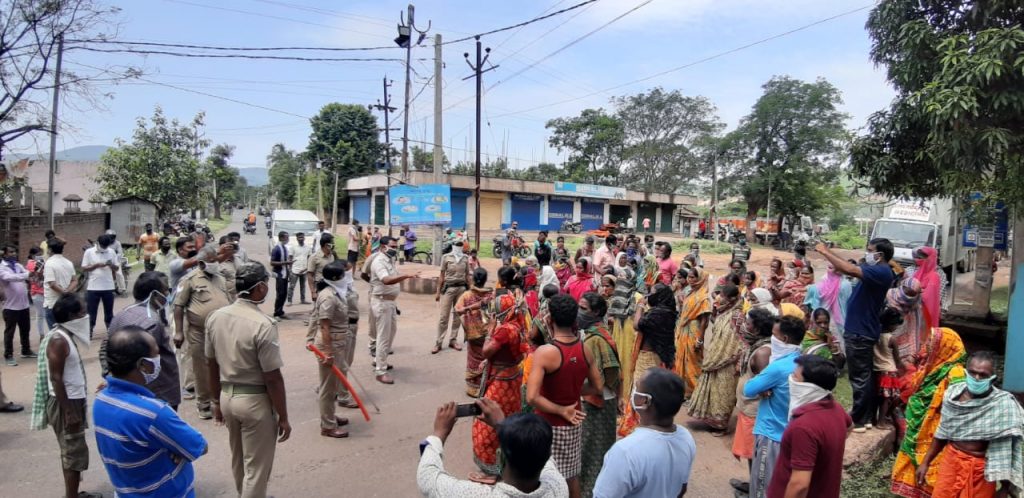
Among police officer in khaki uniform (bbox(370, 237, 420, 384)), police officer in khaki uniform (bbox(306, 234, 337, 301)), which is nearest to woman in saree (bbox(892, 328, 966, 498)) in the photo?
police officer in khaki uniform (bbox(370, 237, 420, 384))

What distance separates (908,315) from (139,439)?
6.40m

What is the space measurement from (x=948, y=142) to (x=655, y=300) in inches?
177

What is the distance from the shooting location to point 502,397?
4.08 m

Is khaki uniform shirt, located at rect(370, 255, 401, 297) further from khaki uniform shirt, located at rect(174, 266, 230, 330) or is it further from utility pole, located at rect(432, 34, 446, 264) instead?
utility pole, located at rect(432, 34, 446, 264)

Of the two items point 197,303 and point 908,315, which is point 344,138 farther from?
point 908,315

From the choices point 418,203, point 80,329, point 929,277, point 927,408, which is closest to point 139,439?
point 80,329

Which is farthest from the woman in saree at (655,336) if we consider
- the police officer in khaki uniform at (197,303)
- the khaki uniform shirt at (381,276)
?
the police officer in khaki uniform at (197,303)

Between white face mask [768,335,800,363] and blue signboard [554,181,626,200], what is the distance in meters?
35.2

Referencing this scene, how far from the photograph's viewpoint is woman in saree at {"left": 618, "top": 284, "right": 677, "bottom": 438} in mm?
4828

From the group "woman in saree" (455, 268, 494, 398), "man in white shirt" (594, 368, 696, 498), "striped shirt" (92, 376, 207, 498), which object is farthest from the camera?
"woman in saree" (455, 268, 494, 398)

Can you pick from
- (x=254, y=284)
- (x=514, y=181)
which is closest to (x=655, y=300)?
(x=254, y=284)

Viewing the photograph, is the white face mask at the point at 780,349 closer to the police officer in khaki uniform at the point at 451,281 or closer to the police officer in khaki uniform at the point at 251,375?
the police officer in khaki uniform at the point at 251,375

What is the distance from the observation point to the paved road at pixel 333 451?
13.6ft

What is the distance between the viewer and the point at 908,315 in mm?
5602
